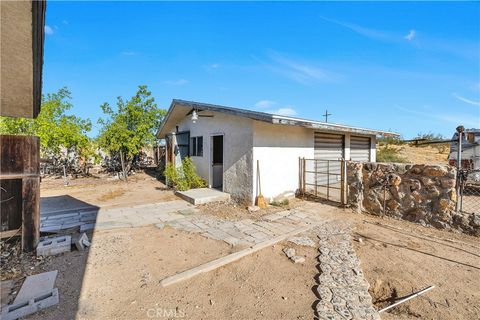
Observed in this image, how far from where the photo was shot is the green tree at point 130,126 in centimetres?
1336

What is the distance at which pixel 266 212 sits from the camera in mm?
6531

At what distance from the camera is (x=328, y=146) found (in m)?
9.56

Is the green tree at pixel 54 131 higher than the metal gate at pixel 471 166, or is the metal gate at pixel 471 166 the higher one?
the green tree at pixel 54 131

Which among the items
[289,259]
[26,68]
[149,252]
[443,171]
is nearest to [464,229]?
[443,171]

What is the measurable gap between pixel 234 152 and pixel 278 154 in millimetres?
1488

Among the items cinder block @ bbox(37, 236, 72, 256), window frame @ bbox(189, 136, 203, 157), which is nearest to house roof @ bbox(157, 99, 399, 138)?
window frame @ bbox(189, 136, 203, 157)

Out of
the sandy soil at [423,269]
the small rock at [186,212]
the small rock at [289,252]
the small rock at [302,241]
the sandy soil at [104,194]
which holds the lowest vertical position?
the sandy soil at [423,269]

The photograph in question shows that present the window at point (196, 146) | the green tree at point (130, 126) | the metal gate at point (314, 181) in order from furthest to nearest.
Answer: the green tree at point (130, 126), the window at point (196, 146), the metal gate at point (314, 181)

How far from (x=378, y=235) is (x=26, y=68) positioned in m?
6.55

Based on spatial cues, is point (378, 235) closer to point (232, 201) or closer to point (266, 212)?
point (266, 212)

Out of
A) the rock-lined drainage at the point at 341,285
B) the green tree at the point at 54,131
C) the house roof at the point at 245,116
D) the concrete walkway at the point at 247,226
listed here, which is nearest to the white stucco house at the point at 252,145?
the house roof at the point at 245,116

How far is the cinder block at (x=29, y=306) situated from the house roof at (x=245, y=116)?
5.37 metres

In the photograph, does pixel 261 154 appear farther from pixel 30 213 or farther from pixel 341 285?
pixel 30 213

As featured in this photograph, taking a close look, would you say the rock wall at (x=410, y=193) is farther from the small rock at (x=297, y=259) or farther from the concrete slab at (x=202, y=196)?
the concrete slab at (x=202, y=196)
